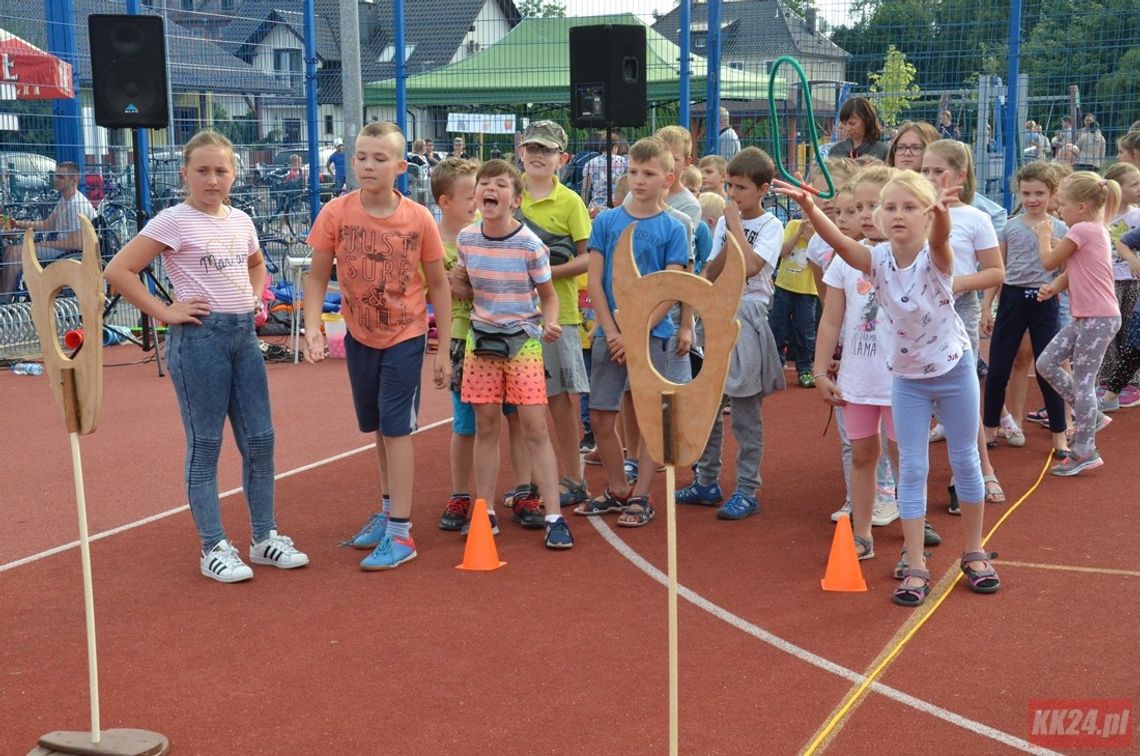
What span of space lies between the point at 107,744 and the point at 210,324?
2136mm

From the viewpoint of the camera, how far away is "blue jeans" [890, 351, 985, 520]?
5.13m

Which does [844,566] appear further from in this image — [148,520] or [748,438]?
[148,520]

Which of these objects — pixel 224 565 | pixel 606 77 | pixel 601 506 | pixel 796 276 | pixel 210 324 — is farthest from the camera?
pixel 606 77

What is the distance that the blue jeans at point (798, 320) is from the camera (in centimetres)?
1055

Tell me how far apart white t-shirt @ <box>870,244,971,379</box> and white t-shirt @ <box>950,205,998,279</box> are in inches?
34.4

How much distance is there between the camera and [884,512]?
640cm

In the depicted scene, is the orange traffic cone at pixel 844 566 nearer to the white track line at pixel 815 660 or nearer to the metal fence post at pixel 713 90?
the white track line at pixel 815 660

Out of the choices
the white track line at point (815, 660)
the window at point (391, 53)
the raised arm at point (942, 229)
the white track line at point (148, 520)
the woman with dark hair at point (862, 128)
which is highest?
the window at point (391, 53)

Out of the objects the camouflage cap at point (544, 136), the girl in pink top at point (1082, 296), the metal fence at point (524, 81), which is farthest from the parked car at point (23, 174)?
the girl in pink top at point (1082, 296)

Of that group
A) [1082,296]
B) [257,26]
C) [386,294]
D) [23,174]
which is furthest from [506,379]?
[257,26]

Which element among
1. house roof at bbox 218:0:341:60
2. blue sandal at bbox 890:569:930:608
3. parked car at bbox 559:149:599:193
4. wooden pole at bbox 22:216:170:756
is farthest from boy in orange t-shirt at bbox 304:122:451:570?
house roof at bbox 218:0:341:60

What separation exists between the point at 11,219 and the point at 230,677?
9.50 meters

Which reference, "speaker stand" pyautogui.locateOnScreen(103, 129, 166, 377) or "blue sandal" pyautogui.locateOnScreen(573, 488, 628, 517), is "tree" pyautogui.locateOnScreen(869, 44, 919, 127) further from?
"blue sandal" pyautogui.locateOnScreen(573, 488, 628, 517)

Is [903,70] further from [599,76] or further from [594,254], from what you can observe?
[594,254]
